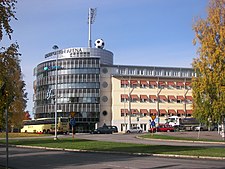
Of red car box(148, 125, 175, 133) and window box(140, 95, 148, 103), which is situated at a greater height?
window box(140, 95, 148, 103)

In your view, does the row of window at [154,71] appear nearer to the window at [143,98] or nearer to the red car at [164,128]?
the window at [143,98]

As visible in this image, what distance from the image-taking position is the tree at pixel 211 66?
23.6m

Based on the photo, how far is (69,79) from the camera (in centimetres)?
10019

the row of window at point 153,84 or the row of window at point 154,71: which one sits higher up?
the row of window at point 154,71

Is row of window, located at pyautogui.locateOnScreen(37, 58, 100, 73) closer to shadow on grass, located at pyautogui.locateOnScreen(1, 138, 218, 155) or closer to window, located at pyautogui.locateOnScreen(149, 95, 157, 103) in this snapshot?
window, located at pyautogui.locateOnScreen(149, 95, 157, 103)

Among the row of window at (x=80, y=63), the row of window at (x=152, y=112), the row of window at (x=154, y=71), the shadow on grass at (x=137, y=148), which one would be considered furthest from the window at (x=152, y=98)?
the shadow on grass at (x=137, y=148)

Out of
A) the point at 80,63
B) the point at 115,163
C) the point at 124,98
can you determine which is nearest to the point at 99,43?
the point at 80,63

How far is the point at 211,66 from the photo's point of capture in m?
24.0

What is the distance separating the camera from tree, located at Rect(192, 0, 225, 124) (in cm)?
2356

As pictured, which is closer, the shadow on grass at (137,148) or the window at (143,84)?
the shadow on grass at (137,148)

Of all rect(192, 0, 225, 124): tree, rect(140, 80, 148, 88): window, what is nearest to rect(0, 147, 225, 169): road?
rect(192, 0, 225, 124): tree

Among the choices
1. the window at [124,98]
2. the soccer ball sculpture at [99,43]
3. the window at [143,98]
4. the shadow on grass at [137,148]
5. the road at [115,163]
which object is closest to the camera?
the road at [115,163]

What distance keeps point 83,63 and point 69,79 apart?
18.8 feet

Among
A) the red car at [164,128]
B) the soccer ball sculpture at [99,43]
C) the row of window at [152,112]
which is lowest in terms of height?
the red car at [164,128]
